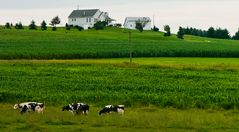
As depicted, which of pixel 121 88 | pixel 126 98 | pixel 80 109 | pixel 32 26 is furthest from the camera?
pixel 32 26

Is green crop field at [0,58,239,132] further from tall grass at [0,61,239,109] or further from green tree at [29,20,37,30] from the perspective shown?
green tree at [29,20,37,30]

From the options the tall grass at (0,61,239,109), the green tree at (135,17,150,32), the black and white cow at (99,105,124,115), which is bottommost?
the tall grass at (0,61,239,109)

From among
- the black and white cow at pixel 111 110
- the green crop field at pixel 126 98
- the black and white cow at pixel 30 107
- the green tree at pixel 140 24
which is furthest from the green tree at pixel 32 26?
the black and white cow at pixel 111 110

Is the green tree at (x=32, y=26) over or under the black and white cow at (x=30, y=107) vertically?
over

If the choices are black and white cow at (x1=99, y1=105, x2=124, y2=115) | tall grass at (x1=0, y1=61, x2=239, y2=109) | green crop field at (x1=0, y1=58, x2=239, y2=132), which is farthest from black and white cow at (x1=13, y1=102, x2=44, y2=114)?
tall grass at (x1=0, y1=61, x2=239, y2=109)

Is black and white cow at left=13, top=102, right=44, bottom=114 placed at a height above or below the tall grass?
above

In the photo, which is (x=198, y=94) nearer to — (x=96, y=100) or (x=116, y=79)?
(x=96, y=100)

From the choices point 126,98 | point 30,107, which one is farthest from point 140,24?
point 30,107

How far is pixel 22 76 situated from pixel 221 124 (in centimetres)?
2579

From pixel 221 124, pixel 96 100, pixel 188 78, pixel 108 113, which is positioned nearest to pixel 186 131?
pixel 221 124

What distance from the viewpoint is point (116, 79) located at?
4612cm

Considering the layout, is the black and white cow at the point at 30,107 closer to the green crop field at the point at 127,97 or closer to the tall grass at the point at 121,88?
the green crop field at the point at 127,97

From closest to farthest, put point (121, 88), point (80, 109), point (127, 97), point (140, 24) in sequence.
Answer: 1. point (80, 109)
2. point (127, 97)
3. point (121, 88)
4. point (140, 24)

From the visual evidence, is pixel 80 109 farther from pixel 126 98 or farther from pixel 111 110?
pixel 126 98
